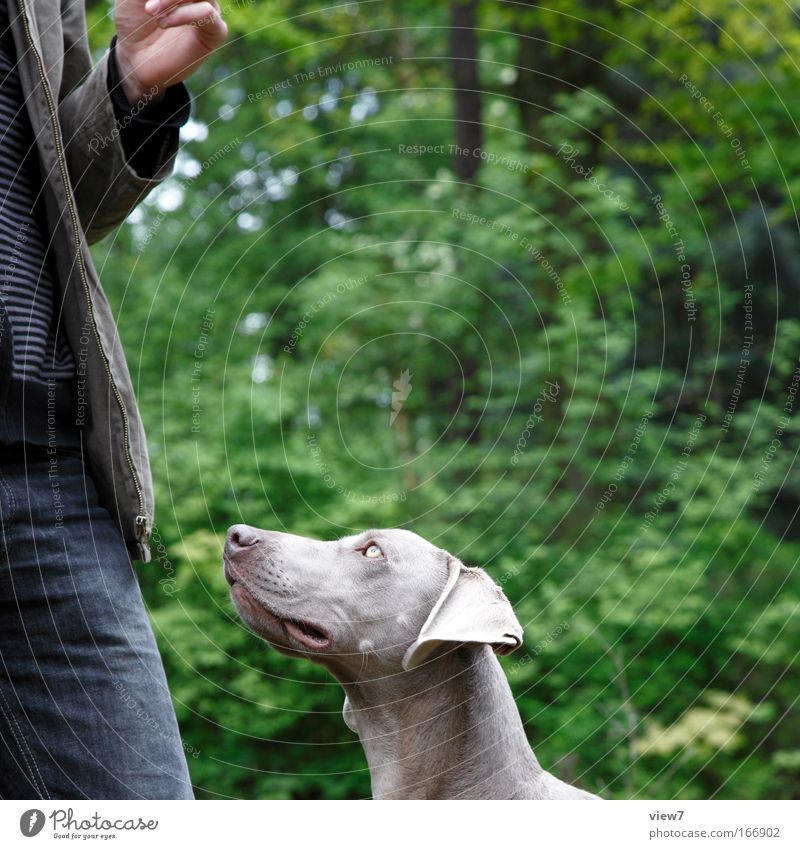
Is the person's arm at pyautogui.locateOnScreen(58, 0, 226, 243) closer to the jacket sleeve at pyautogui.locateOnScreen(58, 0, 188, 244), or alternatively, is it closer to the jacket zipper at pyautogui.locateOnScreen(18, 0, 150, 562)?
the jacket sleeve at pyautogui.locateOnScreen(58, 0, 188, 244)

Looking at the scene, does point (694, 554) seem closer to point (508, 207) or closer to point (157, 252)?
point (508, 207)

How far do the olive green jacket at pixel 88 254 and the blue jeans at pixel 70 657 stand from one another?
0.36 feet

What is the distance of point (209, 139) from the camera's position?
11539 mm

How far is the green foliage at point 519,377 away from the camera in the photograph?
316 inches

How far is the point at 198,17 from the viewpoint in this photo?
2844mm

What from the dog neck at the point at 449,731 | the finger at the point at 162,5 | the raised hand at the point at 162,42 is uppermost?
the finger at the point at 162,5

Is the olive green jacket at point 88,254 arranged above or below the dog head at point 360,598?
above

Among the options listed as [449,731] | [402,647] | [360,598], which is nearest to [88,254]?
[360,598]

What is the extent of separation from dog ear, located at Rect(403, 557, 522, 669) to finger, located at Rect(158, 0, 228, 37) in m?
1.66

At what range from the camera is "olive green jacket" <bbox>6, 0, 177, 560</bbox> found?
A: 2.85 meters

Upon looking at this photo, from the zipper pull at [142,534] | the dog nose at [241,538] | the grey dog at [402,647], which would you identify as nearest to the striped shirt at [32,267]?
the zipper pull at [142,534]

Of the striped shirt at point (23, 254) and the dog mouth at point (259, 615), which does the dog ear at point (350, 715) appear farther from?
the striped shirt at point (23, 254)

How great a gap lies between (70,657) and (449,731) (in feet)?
3.61

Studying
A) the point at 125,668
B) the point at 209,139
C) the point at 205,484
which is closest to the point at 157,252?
the point at 209,139
